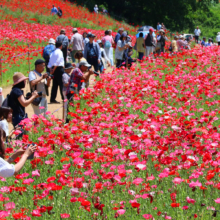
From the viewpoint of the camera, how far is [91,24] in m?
32.2

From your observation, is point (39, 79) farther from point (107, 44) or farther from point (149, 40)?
point (149, 40)

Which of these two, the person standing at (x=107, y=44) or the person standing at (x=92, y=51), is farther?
the person standing at (x=107, y=44)

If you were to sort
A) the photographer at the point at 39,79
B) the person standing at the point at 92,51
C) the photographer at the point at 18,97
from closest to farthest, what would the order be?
the photographer at the point at 18,97, the photographer at the point at 39,79, the person standing at the point at 92,51

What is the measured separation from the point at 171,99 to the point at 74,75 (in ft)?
6.53

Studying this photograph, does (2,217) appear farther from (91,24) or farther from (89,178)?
(91,24)

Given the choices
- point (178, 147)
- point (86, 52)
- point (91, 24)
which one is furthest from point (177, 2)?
point (178, 147)

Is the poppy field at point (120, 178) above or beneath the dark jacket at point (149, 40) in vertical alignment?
beneath

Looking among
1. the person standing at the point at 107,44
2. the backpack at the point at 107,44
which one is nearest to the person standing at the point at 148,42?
the person standing at the point at 107,44

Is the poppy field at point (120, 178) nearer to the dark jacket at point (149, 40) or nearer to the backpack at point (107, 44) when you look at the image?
the backpack at point (107, 44)

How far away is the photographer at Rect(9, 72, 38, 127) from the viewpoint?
6098 millimetres

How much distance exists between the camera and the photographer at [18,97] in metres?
6.10

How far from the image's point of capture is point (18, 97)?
6.12 m

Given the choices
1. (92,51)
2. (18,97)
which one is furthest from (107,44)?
(18,97)

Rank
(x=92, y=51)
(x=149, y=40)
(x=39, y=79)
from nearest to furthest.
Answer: (x=39, y=79)
(x=92, y=51)
(x=149, y=40)
